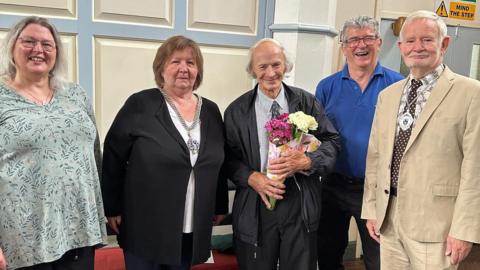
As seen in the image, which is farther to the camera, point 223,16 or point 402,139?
point 223,16

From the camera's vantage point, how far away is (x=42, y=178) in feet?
4.99

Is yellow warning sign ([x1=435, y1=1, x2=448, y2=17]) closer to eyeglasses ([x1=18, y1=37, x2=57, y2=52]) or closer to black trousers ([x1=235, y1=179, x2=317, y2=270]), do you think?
black trousers ([x1=235, y1=179, x2=317, y2=270])

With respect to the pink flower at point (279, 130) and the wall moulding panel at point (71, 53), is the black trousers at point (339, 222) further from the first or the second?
the wall moulding panel at point (71, 53)

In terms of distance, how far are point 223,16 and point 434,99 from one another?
156 centimetres

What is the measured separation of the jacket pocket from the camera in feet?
Result: 5.28

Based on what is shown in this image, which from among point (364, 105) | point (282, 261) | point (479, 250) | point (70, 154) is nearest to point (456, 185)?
point (364, 105)

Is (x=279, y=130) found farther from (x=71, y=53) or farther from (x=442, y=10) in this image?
(x=442, y=10)

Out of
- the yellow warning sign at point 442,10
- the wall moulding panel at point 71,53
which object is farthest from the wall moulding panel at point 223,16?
the yellow warning sign at point 442,10

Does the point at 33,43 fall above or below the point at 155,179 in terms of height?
above

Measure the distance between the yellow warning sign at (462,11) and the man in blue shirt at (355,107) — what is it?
5.42 ft

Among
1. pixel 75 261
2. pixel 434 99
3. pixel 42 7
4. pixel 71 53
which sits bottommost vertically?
pixel 75 261

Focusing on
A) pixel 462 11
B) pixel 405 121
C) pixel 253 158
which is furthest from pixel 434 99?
pixel 462 11

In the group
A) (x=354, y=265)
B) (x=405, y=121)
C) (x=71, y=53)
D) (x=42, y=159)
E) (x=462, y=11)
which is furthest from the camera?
(x=462, y=11)

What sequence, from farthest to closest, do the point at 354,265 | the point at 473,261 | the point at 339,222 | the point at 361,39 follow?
the point at 354,265
the point at 473,261
the point at 339,222
the point at 361,39
